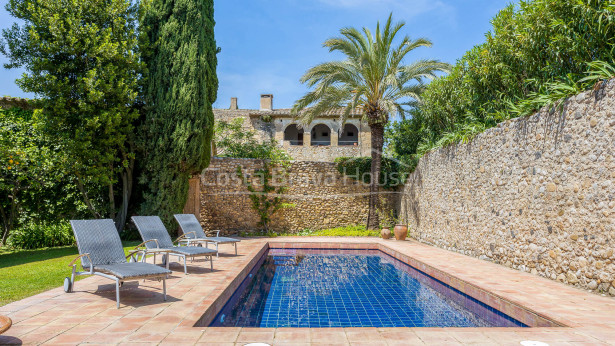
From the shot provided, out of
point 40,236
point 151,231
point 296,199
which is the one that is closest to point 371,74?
point 296,199

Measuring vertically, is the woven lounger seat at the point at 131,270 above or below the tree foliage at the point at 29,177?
below

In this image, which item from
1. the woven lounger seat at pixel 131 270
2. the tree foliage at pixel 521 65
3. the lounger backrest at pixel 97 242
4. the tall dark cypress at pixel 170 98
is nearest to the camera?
the woven lounger seat at pixel 131 270

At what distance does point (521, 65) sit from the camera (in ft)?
25.7

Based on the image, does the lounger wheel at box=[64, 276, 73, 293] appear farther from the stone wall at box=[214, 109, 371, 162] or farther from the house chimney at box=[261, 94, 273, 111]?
the house chimney at box=[261, 94, 273, 111]

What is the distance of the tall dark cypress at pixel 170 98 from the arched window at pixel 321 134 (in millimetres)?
21231

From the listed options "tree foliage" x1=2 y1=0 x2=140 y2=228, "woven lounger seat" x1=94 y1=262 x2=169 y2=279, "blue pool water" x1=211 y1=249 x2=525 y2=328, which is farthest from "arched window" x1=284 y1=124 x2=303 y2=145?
"woven lounger seat" x1=94 y1=262 x2=169 y2=279

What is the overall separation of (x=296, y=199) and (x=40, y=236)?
8.11 meters

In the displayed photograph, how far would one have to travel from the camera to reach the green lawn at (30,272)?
482cm

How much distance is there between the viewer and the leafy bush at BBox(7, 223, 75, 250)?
33.0 feet

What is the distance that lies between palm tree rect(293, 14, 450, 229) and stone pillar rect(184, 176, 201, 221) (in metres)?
4.80

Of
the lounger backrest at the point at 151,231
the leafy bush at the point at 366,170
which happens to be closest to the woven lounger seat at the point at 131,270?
the lounger backrest at the point at 151,231

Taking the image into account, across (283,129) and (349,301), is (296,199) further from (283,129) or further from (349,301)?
(283,129)

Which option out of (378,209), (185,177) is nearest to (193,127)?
(185,177)

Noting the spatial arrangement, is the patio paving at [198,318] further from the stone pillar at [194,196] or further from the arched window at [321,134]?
the arched window at [321,134]
